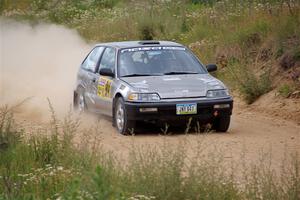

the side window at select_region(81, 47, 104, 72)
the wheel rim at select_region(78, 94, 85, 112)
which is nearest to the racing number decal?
the side window at select_region(81, 47, 104, 72)

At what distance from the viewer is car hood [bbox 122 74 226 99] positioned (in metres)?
14.3

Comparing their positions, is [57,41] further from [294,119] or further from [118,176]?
[118,176]

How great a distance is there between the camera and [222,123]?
14734 millimetres

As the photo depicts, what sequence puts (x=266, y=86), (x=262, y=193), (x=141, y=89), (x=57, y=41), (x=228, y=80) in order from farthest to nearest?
(x=57, y=41) < (x=228, y=80) < (x=266, y=86) < (x=141, y=89) < (x=262, y=193)

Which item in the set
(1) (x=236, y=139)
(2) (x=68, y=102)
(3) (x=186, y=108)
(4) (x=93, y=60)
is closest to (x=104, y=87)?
(4) (x=93, y=60)

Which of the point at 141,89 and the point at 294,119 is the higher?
the point at 141,89

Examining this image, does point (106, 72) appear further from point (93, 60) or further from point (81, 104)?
point (81, 104)

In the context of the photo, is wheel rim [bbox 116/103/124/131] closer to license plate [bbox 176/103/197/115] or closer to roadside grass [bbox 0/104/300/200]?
license plate [bbox 176/103/197/115]

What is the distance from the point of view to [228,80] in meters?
21.0

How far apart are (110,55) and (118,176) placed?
7.77 metres

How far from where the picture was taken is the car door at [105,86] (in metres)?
15.3

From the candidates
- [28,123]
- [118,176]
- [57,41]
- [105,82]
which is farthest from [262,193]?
[57,41]

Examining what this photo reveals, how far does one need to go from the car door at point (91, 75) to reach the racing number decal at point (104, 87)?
1.07 feet

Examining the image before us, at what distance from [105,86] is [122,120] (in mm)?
1125
